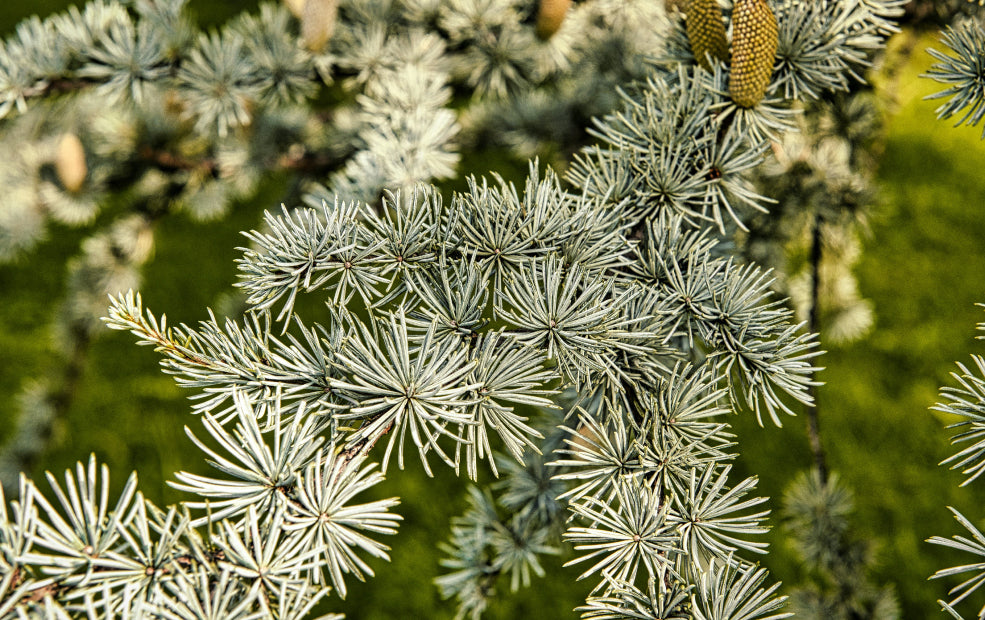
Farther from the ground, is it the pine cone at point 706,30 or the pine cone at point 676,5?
the pine cone at point 676,5

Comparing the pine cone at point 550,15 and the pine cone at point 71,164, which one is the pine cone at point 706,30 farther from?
the pine cone at point 71,164

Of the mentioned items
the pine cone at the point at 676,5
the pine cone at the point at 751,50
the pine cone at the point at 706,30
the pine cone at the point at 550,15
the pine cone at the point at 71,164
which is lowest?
the pine cone at the point at 751,50

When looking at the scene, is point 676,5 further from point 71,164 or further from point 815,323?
point 71,164

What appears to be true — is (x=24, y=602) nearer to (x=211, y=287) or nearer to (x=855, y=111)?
(x=855, y=111)

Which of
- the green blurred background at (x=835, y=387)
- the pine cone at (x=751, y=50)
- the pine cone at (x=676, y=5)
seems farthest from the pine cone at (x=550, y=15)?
the green blurred background at (x=835, y=387)

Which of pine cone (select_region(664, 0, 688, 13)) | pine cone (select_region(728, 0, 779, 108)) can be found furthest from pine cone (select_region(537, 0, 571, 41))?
pine cone (select_region(728, 0, 779, 108))

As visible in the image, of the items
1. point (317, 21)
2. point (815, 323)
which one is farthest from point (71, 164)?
point (815, 323)

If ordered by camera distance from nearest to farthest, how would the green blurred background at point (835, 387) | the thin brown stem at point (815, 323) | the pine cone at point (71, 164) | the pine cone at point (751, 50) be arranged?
1. the pine cone at point (751, 50)
2. the thin brown stem at point (815, 323)
3. the pine cone at point (71, 164)
4. the green blurred background at point (835, 387)

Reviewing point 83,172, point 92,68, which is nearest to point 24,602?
point 92,68
